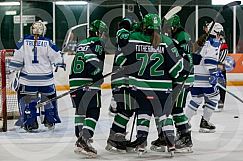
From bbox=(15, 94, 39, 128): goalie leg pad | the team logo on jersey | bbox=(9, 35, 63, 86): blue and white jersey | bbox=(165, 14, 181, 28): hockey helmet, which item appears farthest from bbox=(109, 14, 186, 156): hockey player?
the team logo on jersey

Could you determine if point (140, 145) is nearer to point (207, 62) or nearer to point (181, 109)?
point (181, 109)

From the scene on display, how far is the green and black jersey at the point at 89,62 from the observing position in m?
5.12

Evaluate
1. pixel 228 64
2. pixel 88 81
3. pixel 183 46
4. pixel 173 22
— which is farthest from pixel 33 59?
pixel 228 64

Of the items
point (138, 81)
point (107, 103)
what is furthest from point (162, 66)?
point (107, 103)

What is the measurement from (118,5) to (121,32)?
916 cm

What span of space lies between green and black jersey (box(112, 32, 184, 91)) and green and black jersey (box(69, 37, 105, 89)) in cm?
31

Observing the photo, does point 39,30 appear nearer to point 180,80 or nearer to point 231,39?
point 180,80

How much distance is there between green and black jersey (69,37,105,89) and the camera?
5.12 meters

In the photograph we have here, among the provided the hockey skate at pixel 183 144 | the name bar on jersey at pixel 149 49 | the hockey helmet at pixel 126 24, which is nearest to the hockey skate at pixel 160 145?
the hockey skate at pixel 183 144

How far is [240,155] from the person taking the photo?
512 centimetres

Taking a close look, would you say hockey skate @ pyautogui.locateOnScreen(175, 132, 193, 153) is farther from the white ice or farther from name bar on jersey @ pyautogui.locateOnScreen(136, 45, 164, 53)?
name bar on jersey @ pyautogui.locateOnScreen(136, 45, 164, 53)

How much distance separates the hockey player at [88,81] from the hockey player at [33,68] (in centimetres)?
143

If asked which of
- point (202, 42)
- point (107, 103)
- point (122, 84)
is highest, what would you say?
point (202, 42)

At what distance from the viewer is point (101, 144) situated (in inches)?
226
